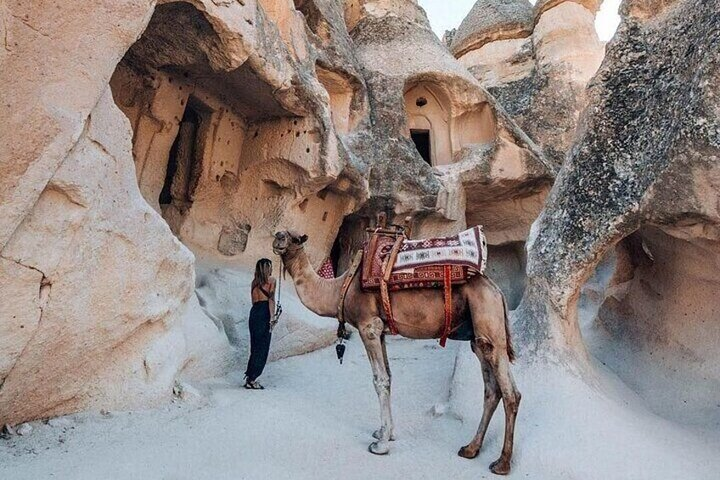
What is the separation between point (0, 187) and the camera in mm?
2639

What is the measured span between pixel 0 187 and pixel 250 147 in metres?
4.42

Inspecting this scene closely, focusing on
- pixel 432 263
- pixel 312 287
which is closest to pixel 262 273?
pixel 312 287

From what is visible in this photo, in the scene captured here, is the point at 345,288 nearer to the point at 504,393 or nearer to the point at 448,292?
the point at 448,292

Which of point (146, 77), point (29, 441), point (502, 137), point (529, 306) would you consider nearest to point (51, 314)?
point (29, 441)

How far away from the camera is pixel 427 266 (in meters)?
3.69

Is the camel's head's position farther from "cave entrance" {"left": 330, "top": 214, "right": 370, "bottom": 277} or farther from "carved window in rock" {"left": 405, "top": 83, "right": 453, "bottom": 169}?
"carved window in rock" {"left": 405, "top": 83, "right": 453, "bottom": 169}

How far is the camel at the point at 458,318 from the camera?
11.6ft

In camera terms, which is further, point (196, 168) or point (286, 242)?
point (196, 168)

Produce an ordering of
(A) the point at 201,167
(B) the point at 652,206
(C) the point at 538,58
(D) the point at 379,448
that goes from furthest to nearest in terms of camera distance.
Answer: (C) the point at 538,58 → (A) the point at 201,167 → (B) the point at 652,206 → (D) the point at 379,448

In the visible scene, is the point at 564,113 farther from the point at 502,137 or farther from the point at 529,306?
the point at 529,306

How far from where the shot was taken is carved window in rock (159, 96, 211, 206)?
6.46m

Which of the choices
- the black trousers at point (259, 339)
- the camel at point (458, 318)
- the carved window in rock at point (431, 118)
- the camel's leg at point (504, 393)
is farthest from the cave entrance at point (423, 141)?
the camel's leg at point (504, 393)

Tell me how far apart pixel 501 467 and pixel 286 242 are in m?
2.20

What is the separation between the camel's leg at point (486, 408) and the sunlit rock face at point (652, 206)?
1078 mm
